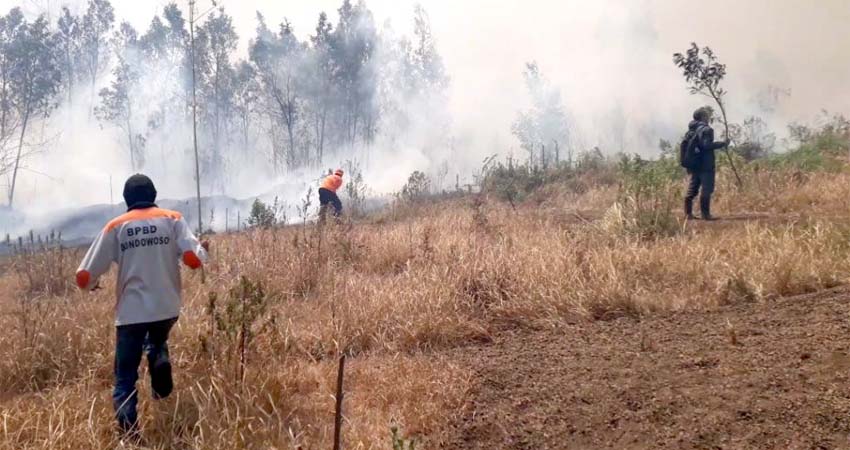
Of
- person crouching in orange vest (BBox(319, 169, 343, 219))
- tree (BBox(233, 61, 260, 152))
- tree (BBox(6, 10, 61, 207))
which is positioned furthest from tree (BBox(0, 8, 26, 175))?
person crouching in orange vest (BBox(319, 169, 343, 219))

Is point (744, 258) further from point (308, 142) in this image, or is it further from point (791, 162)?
point (308, 142)

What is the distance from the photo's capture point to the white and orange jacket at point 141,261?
11.8ft

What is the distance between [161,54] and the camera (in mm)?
31188

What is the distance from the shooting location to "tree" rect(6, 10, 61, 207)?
82.8 feet

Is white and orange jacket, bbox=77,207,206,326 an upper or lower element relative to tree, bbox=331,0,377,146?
lower

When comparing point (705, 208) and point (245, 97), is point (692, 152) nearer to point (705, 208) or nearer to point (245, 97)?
point (705, 208)

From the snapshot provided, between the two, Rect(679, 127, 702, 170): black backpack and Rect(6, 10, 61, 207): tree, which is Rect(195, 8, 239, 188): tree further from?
Rect(679, 127, 702, 170): black backpack

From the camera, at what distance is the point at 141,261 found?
3.61 metres

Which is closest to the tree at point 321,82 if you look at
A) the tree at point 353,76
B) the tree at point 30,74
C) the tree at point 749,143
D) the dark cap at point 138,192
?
the tree at point 353,76

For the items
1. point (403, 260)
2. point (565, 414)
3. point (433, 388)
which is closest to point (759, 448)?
point (565, 414)

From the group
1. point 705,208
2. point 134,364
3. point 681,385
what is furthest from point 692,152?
point 134,364

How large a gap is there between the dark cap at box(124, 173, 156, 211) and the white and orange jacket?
0.09 metres

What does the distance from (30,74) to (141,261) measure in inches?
1061

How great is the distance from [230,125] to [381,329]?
31.5 meters
